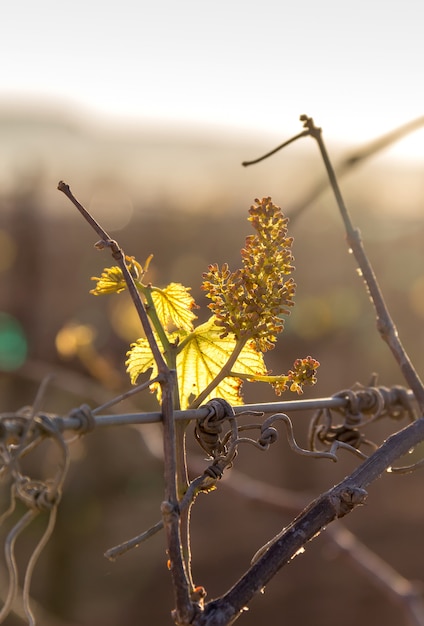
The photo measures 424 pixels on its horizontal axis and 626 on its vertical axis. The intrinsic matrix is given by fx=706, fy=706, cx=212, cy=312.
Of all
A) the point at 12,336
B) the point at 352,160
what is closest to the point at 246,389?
the point at 12,336

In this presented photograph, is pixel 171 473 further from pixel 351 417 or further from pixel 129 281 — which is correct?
pixel 351 417

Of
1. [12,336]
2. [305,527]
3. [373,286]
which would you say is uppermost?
[12,336]

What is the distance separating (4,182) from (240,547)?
2339 millimetres

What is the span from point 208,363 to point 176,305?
1.3 inches

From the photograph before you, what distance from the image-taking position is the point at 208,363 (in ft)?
1.13

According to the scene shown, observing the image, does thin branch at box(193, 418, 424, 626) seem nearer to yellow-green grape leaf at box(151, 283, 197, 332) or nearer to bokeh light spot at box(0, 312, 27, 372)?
yellow-green grape leaf at box(151, 283, 197, 332)

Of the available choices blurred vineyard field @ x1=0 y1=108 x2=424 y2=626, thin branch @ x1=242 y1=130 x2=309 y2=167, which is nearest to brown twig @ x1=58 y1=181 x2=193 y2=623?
thin branch @ x1=242 y1=130 x2=309 y2=167

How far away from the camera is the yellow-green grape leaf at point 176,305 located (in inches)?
13.2

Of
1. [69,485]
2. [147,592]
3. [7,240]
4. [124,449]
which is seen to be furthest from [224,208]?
[147,592]

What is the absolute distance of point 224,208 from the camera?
13.6 ft

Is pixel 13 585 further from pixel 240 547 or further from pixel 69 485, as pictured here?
pixel 240 547

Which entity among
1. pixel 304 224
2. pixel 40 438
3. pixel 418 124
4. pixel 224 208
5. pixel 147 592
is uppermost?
pixel 224 208

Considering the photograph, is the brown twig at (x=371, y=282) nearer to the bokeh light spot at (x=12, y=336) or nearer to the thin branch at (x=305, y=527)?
the thin branch at (x=305, y=527)

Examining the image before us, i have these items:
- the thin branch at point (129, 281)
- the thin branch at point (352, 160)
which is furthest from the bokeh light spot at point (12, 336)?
the thin branch at point (129, 281)
